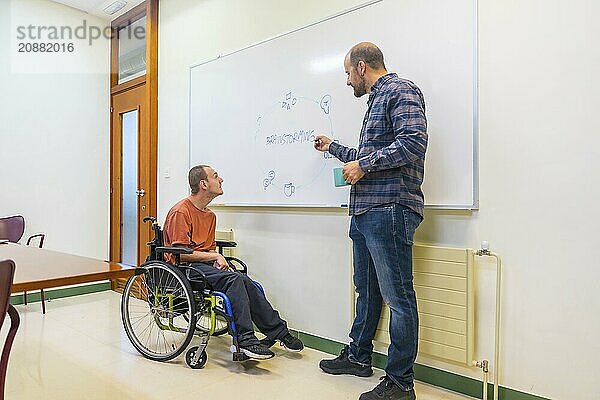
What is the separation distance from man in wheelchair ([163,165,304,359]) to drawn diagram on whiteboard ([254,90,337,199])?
16.7 inches

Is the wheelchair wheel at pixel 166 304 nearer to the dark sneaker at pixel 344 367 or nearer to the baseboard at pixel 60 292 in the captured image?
the dark sneaker at pixel 344 367

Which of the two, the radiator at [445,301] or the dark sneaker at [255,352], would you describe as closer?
the radiator at [445,301]

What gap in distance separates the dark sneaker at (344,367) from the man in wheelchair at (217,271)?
8.5 inches

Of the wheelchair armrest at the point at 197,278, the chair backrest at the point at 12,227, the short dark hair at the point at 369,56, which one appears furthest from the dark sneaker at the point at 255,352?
the chair backrest at the point at 12,227

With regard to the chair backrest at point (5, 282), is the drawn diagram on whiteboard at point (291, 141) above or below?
above

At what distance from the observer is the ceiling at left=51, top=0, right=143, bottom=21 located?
442cm

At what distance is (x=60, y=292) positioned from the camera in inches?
170

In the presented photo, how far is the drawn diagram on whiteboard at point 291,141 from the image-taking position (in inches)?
110

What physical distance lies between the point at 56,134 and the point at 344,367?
367 centimetres

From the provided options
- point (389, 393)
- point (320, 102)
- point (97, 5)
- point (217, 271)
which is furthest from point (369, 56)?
point (97, 5)

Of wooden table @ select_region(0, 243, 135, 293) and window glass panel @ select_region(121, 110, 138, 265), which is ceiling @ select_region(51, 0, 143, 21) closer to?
window glass panel @ select_region(121, 110, 138, 265)

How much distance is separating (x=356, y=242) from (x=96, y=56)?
150 inches

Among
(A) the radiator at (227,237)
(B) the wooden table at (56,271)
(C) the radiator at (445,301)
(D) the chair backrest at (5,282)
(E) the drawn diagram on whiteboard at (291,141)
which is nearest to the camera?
(D) the chair backrest at (5,282)

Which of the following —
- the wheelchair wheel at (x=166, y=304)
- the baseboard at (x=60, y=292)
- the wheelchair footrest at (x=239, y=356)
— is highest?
the wheelchair wheel at (x=166, y=304)
